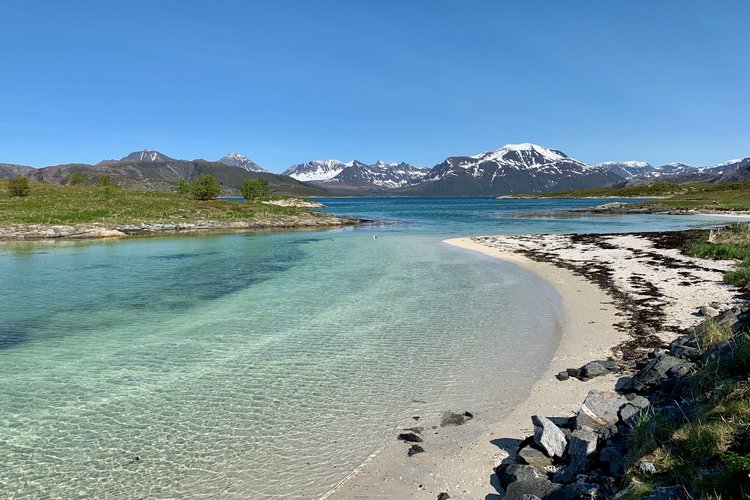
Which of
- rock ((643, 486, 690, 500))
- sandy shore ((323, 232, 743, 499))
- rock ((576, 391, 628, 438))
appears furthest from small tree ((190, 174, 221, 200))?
rock ((643, 486, 690, 500))

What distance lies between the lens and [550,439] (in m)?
7.77

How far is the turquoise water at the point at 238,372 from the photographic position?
8.29 m

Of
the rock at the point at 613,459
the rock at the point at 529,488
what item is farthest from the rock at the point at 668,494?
the rock at the point at 529,488

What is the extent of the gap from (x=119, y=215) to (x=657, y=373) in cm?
7414

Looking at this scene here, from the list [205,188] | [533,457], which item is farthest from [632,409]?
[205,188]

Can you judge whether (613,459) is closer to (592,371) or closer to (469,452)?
(469,452)

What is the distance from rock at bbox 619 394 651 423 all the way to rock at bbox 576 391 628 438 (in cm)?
12

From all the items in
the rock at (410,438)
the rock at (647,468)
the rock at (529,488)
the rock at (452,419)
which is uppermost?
the rock at (647,468)

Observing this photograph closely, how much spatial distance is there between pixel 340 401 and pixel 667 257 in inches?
1216

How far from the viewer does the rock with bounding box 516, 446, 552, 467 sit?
7.57m

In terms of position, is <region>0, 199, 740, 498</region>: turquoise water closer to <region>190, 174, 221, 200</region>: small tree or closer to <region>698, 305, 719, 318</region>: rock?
<region>698, 305, 719, 318</region>: rock

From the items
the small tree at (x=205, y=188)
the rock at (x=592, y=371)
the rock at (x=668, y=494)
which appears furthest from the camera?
the small tree at (x=205, y=188)

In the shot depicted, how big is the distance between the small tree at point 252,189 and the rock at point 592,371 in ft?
376

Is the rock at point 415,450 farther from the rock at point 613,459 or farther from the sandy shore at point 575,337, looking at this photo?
the rock at point 613,459
